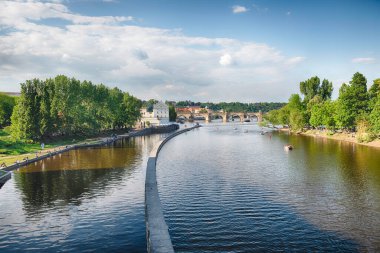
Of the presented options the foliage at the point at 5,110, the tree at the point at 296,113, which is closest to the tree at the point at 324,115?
the tree at the point at 296,113

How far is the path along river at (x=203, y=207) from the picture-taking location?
26984 millimetres

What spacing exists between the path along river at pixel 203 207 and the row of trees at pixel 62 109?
109 ft

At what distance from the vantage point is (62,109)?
110 metres

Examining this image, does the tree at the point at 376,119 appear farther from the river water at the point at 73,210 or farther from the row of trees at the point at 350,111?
the river water at the point at 73,210

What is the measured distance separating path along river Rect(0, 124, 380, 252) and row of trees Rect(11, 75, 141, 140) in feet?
109

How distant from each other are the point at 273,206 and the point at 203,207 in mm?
7566

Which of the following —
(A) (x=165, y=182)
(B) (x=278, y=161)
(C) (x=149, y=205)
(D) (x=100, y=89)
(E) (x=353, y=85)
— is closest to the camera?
(C) (x=149, y=205)

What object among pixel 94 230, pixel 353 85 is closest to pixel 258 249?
pixel 94 230

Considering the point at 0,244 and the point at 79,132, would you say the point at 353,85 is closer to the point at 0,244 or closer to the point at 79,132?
the point at 79,132

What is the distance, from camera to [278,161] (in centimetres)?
6869

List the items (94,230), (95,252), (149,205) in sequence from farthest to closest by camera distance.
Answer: (149,205) < (94,230) < (95,252)

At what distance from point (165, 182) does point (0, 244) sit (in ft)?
82.6

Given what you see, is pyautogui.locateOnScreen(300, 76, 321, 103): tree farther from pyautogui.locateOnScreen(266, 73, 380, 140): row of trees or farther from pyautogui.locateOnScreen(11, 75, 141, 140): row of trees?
pyautogui.locateOnScreen(11, 75, 141, 140): row of trees

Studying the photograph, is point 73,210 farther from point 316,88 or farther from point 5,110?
point 316,88
